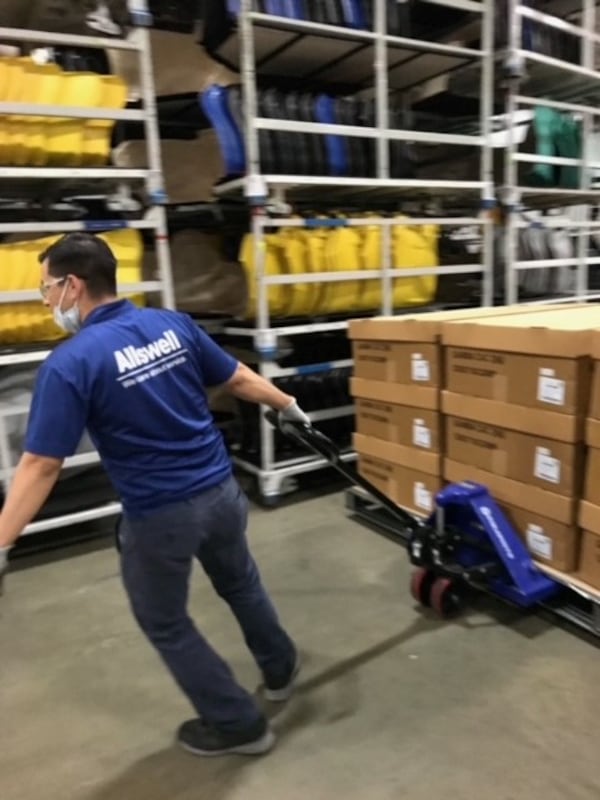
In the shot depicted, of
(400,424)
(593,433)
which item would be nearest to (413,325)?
(400,424)

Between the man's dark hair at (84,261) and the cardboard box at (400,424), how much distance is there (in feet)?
5.98

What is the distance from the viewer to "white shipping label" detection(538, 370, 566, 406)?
2496 millimetres

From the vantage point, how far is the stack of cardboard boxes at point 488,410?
252cm

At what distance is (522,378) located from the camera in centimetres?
266

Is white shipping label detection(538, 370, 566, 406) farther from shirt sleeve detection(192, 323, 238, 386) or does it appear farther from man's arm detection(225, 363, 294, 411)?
shirt sleeve detection(192, 323, 238, 386)

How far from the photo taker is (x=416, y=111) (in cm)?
525

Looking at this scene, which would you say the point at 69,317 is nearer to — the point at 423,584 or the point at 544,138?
the point at 423,584

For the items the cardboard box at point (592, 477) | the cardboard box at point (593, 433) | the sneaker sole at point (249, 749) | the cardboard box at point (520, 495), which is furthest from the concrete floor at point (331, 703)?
the cardboard box at point (593, 433)

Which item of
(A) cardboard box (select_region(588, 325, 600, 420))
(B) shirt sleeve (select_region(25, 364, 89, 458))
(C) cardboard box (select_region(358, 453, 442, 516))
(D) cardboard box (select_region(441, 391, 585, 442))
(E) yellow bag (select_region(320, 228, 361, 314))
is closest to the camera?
(B) shirt sleeve (select_region(25, 364, 89, 458))

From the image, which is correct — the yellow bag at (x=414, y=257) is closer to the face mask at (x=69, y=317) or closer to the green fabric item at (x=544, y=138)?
the green fabric item at (x=544, y=138)

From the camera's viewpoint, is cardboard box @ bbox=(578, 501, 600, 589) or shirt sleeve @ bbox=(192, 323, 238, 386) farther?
cardboard box @ bbox=(578, 501, 600, 589)

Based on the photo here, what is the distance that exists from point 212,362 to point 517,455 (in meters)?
1.40

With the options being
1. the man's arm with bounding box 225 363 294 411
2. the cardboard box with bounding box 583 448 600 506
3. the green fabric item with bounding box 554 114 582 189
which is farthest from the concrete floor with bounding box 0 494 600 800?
the green fabric item with bounding box 554 114 582 189

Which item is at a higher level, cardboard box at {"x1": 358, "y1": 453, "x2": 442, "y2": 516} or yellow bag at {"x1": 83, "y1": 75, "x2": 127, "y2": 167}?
yellow bag at {"x1": 83, "y1": 75, "x2": 127, "y2": 167}
